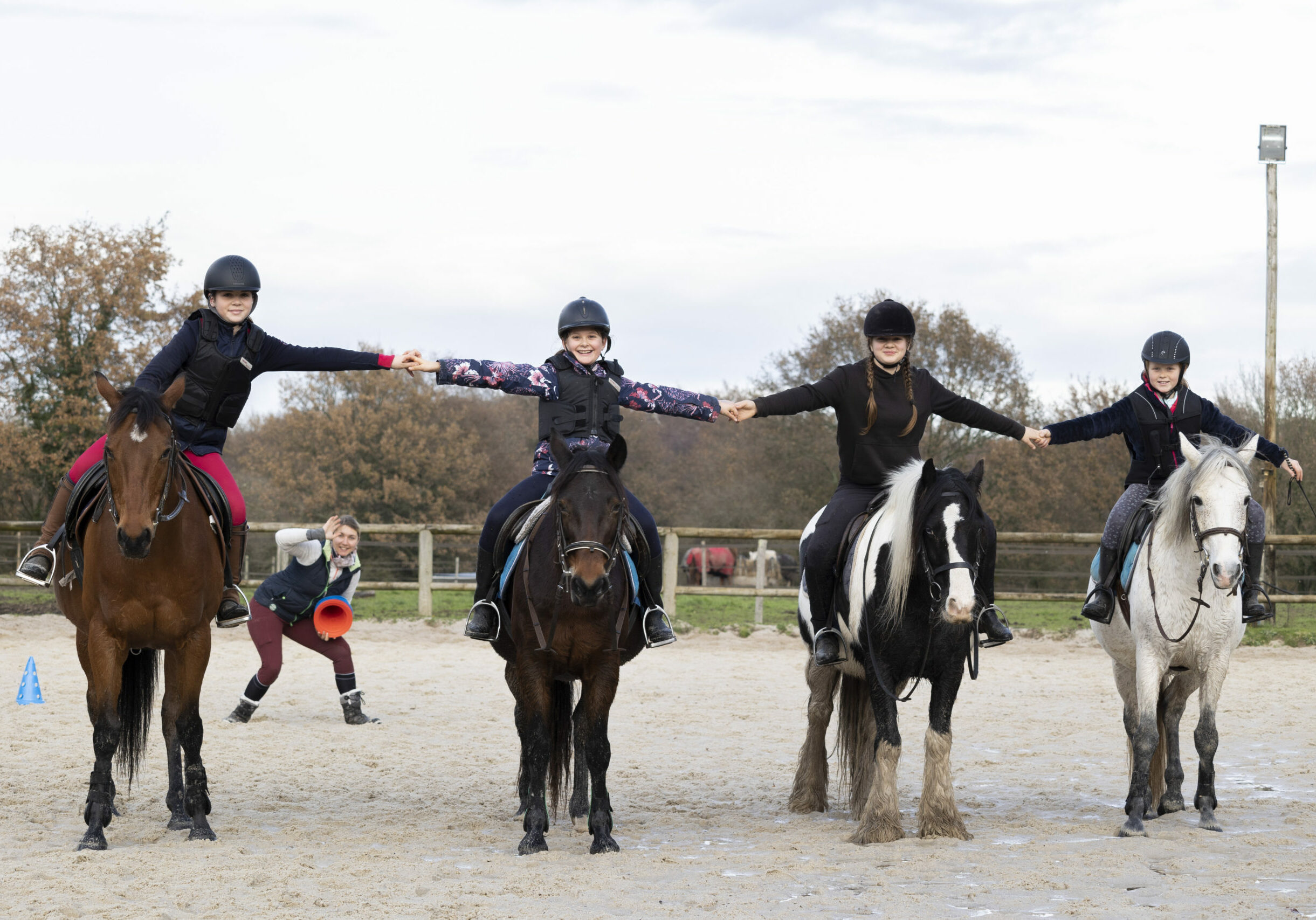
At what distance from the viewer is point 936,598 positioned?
219 inches

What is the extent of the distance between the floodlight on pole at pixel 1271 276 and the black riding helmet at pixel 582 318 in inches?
594

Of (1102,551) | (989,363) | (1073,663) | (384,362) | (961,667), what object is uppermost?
(989,363)

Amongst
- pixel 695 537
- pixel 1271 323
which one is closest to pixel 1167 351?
pixel 695 537

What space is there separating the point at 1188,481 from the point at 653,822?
314 cm

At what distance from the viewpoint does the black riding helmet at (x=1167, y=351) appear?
6.74 metres

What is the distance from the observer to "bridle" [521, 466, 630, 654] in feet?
17.1

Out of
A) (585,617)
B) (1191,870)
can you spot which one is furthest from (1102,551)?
(585,617)

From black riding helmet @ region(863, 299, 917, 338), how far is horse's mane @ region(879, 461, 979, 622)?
813 mm

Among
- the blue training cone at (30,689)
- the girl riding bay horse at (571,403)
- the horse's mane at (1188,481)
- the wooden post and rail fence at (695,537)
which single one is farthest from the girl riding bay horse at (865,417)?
the wooden post and rail fence at (695,537)

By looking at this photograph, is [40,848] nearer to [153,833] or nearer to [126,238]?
[153,833]

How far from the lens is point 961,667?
226 inches

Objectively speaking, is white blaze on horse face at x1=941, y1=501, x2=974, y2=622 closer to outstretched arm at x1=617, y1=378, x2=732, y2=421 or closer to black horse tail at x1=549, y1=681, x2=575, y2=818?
outstretched arm at x1=617, y1=378, x2=732, y2=421

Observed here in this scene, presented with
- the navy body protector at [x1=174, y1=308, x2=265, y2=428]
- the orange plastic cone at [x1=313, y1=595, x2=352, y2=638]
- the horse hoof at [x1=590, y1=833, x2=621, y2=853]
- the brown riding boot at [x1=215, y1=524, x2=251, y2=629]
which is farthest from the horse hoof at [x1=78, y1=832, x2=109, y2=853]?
the orange plastic cone at [x1=313, y1=595, x2=352, y2=638]

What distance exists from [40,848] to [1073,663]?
11216 millimetres
